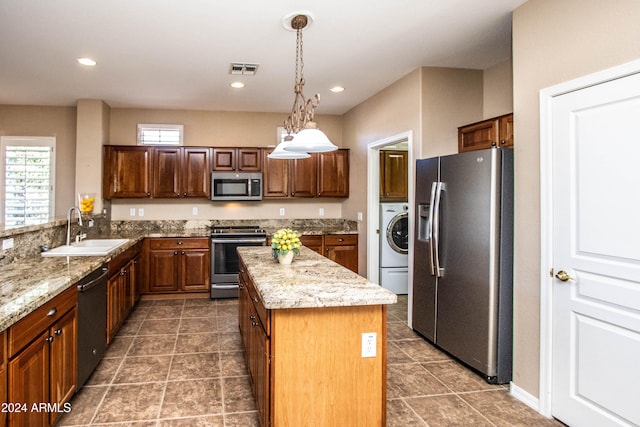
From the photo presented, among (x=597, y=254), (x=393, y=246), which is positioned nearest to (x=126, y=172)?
(x=393, y=246)

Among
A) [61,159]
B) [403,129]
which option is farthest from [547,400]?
[61,159]

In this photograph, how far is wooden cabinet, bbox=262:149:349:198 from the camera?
5762 mm

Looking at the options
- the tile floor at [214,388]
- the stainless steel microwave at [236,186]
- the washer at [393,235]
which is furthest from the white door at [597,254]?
the stainless steel microwave at [236,186]

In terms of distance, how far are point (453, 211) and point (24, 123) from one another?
5.66m

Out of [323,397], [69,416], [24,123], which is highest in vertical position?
[24,123]

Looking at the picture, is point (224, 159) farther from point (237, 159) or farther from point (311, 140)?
point (311, 140)

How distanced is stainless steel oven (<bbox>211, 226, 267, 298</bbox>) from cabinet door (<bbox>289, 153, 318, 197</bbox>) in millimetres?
908

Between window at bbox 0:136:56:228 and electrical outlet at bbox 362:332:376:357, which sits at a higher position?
window at bbox 0:136:56:228

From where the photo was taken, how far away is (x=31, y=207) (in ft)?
17.9

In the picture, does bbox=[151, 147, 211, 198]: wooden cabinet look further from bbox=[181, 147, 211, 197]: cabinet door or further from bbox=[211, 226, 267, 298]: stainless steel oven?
bbox=[211, 226, 267, 298]: stainless steel oven

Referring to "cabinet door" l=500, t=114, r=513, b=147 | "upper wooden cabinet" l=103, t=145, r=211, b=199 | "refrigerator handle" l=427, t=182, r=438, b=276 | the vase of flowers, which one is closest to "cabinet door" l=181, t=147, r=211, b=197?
"upper wooden cabinet" l=103, t=145, r=211, b=199

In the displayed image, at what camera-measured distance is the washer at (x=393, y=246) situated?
17.3 feet

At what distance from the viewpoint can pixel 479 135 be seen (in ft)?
11.4

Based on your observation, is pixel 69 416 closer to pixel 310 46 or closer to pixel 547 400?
pixel 547 400
